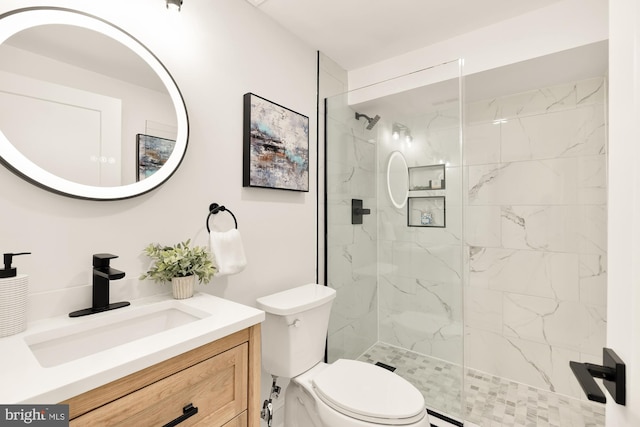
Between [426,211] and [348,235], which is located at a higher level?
[426,211]

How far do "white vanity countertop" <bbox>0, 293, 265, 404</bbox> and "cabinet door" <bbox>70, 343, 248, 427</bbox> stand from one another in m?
0.07

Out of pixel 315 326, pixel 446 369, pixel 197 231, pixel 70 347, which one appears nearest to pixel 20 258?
pixel 70 347

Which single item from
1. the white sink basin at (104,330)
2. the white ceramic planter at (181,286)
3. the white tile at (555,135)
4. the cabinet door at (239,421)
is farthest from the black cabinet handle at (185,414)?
the white tile at (555,135)

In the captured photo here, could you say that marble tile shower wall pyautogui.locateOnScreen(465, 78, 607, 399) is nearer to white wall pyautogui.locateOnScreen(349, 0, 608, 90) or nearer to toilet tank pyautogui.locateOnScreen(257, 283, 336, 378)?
white wall pyautogui.locateOnScreen(349, 0, 608, 90)

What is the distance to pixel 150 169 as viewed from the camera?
1.21 metres

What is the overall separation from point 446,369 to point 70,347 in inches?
73.5

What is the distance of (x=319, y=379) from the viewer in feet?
4.79

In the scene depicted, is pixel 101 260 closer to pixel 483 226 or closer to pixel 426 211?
pixel 426 211

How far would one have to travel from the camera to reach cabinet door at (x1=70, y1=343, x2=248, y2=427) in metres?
0.70

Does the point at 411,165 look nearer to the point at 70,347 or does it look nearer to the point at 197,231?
the point at 197,231

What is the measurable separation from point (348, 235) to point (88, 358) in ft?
5.62

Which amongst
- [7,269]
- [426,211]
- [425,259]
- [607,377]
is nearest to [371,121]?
[426,211]

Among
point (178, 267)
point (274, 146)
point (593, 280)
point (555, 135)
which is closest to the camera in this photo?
point (178, 267)

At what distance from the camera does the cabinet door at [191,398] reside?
704mm
